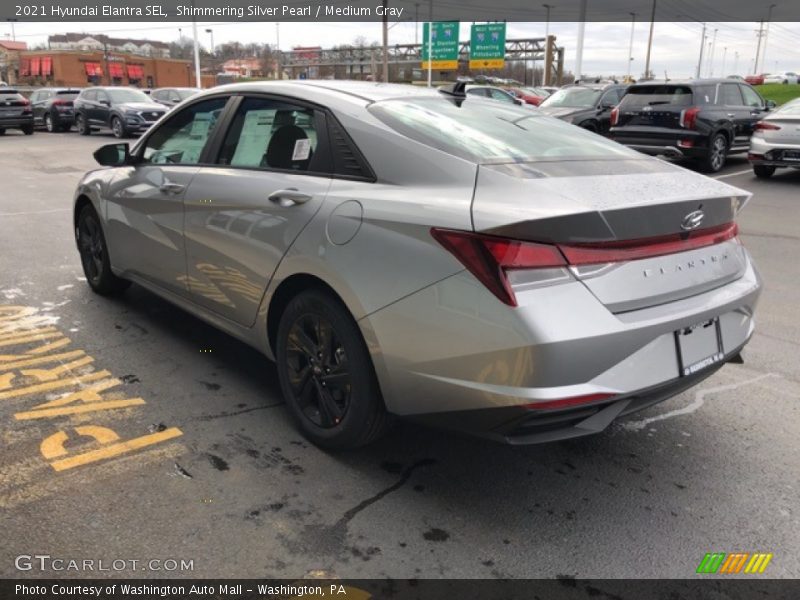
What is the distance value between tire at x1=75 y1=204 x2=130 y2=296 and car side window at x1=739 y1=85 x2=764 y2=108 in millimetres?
13418

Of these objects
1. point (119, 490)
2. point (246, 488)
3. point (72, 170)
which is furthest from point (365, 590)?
point (72, 170)

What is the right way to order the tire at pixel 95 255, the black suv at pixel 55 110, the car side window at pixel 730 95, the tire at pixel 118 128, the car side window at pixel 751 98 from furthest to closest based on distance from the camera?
the black suv at pixel 55 110
the tire at pixel 118 128
the car side window at pixel 751 98
the car side window at pixel 730 95
the tire at pixel 95 255

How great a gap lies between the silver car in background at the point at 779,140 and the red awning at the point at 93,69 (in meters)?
71.7

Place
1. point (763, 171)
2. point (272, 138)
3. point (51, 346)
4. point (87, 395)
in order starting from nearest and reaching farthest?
point (272, 138) < point (87, 395) < point (51, 346) < point (763, 171)

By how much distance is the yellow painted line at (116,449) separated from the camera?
9.82ft

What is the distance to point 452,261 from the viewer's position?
2.43 metres

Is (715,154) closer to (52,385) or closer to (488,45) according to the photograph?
(52,385)

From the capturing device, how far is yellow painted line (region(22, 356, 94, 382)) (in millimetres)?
3922

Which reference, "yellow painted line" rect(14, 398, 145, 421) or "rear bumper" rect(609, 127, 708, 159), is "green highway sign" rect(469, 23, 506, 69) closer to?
"rear bumper" rect(609, 127, 708, 159)

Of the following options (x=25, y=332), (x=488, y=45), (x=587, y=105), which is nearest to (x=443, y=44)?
(x=488, y=45)

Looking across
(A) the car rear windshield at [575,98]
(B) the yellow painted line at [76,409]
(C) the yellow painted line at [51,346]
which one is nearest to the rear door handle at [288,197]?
(B) the yellow painted line at [76,409]

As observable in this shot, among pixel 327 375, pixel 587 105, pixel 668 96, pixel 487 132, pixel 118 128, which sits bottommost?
pixel 327 375

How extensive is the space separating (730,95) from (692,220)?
→ 41.9 ft

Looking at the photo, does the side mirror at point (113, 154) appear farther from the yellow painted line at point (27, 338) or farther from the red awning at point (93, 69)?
the red awning at point (93, 69)
